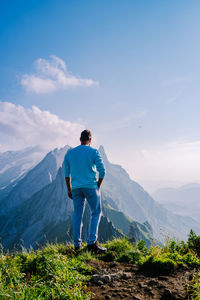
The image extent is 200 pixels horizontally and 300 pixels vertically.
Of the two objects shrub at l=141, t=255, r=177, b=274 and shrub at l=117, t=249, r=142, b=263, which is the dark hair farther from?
shrub at l=141, t=255, r=177, b=274

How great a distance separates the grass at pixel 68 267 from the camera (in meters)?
2.68

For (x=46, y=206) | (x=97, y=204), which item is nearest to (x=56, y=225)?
(x=46, y=206)

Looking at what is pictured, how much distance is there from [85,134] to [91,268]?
12.4 feet

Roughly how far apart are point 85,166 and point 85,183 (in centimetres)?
52

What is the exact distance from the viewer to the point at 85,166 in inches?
237

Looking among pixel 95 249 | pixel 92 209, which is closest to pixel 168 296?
pixel 95 249

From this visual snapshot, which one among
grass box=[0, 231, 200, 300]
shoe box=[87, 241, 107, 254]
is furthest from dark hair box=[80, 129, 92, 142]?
grass box=[0, 231, 200, 300]

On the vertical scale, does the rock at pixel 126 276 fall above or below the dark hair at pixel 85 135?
below

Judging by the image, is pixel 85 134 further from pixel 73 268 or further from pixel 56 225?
pixel 56 225

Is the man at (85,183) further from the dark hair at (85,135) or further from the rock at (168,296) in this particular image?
the rock at (168,296)

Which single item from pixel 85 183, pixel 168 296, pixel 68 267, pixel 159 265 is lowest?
pixel 159 265

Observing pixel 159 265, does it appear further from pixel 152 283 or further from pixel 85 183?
pixel 85 183

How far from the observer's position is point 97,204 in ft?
19.3

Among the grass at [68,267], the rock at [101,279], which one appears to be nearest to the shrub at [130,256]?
the grass at [68,267]
